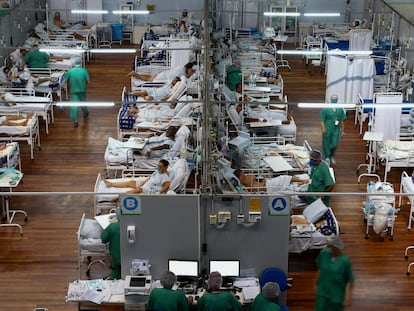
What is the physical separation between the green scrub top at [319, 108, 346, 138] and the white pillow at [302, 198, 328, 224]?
298 centimetres

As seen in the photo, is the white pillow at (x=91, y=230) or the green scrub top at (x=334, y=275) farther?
the white pillow at (x=91, y=230)

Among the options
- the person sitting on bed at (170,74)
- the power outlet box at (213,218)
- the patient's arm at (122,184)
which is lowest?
the patient's arm at (122,184)

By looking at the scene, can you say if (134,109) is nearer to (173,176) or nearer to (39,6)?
(173,176)

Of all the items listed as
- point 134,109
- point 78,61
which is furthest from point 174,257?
point 78,61

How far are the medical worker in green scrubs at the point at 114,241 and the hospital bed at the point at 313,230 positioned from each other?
8.02 feet

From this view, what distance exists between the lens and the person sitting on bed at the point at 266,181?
12289 mm

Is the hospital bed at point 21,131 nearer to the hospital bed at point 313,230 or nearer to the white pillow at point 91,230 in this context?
the white pillow at point 91,230

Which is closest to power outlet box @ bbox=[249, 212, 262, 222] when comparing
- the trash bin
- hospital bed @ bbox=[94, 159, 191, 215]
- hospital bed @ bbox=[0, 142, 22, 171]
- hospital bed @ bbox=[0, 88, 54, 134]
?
hospital bed @ bbox=[94, 159, 191, 215]

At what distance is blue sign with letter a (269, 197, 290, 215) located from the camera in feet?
32.7

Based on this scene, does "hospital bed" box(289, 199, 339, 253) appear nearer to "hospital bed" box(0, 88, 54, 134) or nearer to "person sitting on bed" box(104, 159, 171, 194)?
"person sitting on bed" box(104, 159, 171, 194)

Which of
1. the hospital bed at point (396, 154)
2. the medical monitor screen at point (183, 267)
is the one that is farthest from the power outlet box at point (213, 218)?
the hospital bed at point (396, 154)

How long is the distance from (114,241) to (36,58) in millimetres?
8992

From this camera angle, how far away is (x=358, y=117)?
55.9ft

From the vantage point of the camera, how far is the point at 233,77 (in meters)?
17.2
